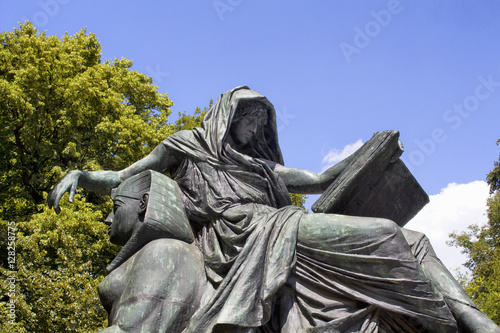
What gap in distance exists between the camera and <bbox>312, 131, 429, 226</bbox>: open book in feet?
14.3

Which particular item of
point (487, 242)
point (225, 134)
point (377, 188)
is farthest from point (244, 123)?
point (487, 242)

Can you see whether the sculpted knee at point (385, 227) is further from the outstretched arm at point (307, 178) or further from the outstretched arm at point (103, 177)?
the outstretched arm at point (103, 177)

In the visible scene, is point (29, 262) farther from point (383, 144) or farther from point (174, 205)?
point (383, 144)

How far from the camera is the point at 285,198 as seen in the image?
475 centimetres

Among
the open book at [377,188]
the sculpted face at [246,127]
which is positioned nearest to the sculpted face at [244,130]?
the sculpted face at [246,127]

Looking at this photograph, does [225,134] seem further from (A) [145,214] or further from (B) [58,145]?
(B) [58,145]

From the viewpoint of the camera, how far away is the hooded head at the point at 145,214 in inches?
165

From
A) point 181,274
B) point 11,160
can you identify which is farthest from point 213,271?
point 11,160

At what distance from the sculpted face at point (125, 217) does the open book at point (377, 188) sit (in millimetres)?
1391

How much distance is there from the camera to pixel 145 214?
4199mm

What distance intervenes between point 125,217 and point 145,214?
26 cm

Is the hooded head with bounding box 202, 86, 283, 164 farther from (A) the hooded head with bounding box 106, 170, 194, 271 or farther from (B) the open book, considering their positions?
(B) the open book

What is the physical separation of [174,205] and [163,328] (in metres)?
1.01

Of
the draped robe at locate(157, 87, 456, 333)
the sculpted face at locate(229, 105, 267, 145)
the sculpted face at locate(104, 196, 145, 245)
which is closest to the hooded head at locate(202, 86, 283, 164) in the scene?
the sculpted face at locate(229, 105, 267, 145)
